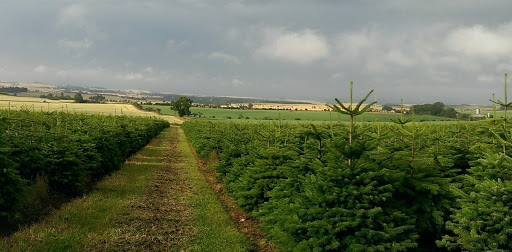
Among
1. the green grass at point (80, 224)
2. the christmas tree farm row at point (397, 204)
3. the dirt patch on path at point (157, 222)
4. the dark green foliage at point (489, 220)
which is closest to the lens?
the dark green foliage at point (489, 220)

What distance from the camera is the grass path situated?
23.3 ft

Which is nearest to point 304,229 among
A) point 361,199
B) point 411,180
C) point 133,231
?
point 361,199

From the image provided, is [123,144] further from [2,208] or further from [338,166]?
[338,166]

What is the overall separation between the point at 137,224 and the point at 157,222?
0.53 m

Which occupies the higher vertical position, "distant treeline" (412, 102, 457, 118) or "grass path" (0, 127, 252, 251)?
"distant treeline" (412, 102, 457, 118)

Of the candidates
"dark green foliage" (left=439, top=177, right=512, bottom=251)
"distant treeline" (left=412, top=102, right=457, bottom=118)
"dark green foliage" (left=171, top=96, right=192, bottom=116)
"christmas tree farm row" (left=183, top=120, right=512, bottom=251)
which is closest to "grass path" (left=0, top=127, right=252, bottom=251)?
"christmas tree farm row" (left=183, top=120, right=512, bottom=251)

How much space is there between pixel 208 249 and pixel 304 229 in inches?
109

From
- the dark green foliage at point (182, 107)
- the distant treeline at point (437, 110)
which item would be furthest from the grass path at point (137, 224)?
the dark green foliage at point (182, 107)

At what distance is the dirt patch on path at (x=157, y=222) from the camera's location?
24.0 feet

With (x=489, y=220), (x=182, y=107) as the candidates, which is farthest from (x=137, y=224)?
(x=182, y=107)

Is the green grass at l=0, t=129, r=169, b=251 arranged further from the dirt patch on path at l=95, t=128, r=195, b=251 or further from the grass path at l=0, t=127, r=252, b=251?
the dirt patch on path at l=95, t=128, r=195, b=251

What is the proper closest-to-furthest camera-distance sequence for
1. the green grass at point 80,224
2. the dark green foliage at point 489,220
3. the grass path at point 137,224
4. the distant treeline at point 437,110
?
the dark green foliage at point 489,220 < the green grass at point 80,224 < the grass path at point 137,224 < the distant treeline at point 437,110

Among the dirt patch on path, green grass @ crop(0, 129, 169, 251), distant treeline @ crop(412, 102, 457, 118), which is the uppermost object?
distant treeline @ crop(412, 102, 457, 118)

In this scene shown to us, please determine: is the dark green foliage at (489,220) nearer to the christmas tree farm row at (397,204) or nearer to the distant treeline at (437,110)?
the christmas tree farm row at (397,204)
